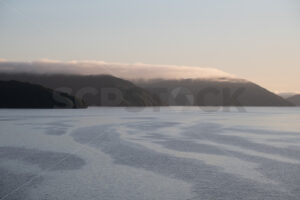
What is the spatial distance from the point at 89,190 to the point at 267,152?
9.22 meters

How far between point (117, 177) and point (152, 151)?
564cm

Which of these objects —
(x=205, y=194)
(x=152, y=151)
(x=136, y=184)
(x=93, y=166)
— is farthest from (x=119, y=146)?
(x=205, y=194)

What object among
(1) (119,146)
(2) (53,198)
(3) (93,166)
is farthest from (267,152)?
(2) (53,198)

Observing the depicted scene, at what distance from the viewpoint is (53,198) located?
768cm

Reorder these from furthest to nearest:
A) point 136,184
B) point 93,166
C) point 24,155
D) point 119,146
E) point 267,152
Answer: point 119,146, point 267,152, point 24,155, point 93,166, point 136,184

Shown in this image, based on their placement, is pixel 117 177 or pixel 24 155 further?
pixel 24 155

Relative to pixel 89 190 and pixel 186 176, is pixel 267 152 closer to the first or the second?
pixel 186 176

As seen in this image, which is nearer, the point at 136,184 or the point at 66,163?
the point at 136,184

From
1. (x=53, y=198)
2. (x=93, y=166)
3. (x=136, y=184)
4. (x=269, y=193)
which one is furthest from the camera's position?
(x=93, y=166)

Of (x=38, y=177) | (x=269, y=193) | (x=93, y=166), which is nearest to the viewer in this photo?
(x=269, y=193)

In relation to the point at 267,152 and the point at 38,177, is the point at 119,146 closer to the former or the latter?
the point at 267,152

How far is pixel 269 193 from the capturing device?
8.20 metres

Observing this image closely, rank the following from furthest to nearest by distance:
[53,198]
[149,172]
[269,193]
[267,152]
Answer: [267,152]
[149,172]
[269,193]
[53,198]

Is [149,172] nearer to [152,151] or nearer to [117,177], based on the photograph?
[117,177]
